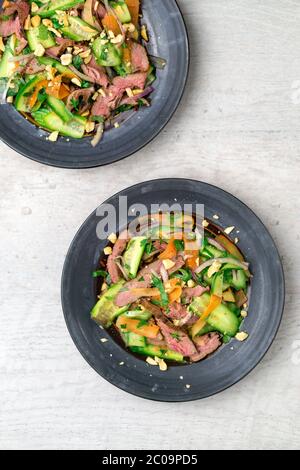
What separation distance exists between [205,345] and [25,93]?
3.35 ft

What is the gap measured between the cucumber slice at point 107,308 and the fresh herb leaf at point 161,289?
0.11 meters

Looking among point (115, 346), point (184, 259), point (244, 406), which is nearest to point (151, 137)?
point (184, 259)

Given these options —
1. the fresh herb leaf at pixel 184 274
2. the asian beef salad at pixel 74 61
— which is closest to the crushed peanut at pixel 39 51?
the asian beef salad at pixel 74 61

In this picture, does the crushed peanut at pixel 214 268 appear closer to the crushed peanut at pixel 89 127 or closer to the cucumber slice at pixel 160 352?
the cucumber slice at pixel 160 352

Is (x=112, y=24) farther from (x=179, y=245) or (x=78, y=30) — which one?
(x=179, y=245)

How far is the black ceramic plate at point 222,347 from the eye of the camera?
1752mm

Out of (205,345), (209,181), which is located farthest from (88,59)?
(205,345)

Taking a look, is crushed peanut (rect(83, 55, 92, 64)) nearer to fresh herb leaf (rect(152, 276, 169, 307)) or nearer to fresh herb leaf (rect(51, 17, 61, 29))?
fresh herb leaf (rect(51, 17, 61, 29))

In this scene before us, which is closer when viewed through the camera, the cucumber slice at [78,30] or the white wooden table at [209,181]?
the cucumber slice at [78,30]

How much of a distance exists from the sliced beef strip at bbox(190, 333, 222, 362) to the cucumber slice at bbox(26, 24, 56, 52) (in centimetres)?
109

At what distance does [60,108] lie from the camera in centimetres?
180

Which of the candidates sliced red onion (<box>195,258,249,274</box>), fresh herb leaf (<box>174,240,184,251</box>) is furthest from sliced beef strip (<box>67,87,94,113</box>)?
sliced red onion (<box>195,258,249,274</box>)

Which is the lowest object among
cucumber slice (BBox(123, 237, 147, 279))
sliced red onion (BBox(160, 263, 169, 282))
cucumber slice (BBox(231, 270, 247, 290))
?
cucumber slice (BBox(231, 270, 247, 290))

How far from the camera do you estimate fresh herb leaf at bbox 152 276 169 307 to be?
1749 mm
